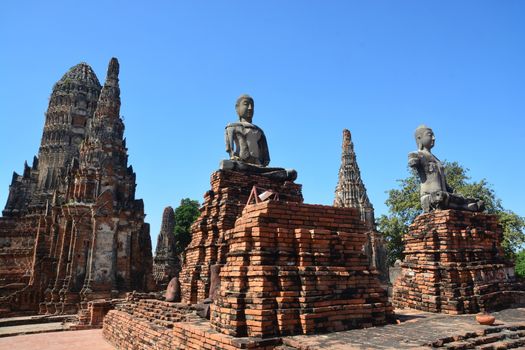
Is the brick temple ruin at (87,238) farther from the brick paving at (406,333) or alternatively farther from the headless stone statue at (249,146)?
the brick paving at (406,333)

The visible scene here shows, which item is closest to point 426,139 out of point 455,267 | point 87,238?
point 455,267

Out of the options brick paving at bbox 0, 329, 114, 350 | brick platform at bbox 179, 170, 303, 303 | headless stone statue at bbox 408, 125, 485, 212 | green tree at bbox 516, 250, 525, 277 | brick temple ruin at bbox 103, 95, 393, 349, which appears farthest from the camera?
green tree at bbox 516, 250, 525, 277

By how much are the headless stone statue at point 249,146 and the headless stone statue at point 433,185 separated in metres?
3.12

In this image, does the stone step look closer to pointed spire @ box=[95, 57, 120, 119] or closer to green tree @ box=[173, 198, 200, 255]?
pointed spire @ box=[95, 57, 120, 119]

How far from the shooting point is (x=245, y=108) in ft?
37.6

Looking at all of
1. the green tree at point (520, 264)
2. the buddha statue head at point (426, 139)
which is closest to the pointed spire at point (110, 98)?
the buddha statue head at point (426, 139)

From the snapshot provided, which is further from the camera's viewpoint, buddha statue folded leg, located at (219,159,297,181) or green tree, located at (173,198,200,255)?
green tree, located at (173,198,200,255)

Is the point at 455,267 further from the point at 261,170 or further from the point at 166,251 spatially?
the point at 166,251

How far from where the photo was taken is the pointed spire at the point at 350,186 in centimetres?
4697

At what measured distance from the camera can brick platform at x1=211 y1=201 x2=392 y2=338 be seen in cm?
554

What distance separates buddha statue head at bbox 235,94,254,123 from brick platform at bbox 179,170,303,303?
1.98m

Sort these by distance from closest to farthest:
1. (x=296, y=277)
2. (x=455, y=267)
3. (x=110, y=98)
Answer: (x=296, y=277) < (x=455, y=267) < (x=110, y=98)

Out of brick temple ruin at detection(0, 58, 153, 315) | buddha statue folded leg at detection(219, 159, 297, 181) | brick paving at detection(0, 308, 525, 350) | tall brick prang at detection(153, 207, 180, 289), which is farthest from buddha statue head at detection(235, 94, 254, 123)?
tall brick prang at detection(153, 207, 180, 289)

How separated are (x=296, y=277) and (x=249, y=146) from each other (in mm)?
5630
